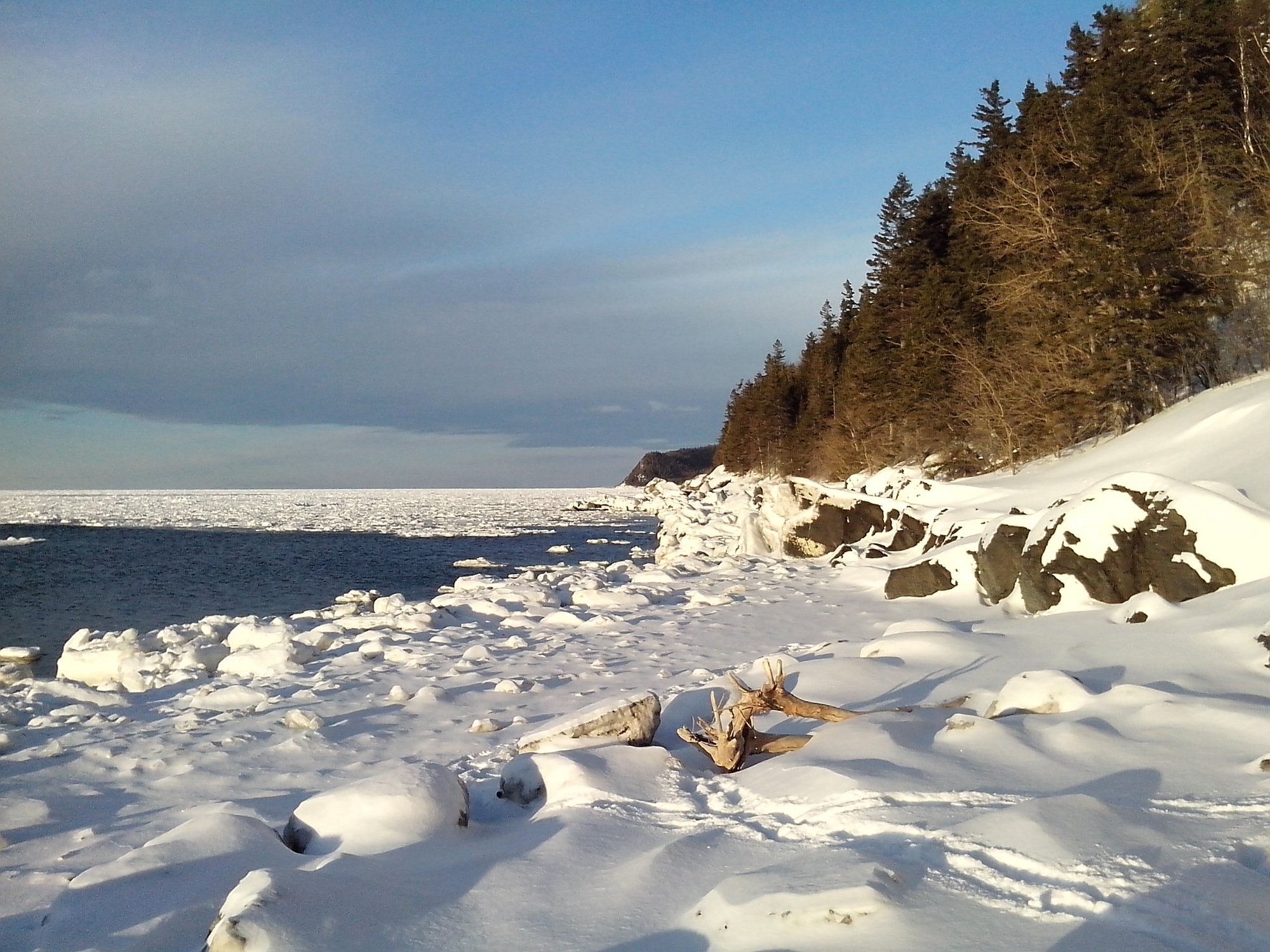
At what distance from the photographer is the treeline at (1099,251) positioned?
16578 mm

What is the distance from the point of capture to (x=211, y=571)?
2972 cm

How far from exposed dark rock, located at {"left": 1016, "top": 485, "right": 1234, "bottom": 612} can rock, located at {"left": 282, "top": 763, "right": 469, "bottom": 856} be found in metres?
7.26

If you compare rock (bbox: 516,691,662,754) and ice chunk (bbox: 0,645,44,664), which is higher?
rock (bbox: 516,691,662,754)

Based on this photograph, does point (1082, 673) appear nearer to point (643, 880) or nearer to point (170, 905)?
point (643, 880)

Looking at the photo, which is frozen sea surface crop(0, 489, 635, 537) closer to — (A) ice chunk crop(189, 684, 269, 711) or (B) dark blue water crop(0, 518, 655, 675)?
(B) dark blue water crop(0, 518, 655, 675)

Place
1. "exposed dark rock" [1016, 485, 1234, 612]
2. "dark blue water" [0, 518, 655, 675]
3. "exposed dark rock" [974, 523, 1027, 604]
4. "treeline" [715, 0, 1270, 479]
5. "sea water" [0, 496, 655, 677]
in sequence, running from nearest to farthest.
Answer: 1. "exposed dark rock" [1016, 485, 1234, 612]
2. "exposed dark rock" [974, 523, 1027, 604]
3. "treeline" [715, 0, 1270, 479]
4. "dark blue water" [0, 518, 655, 675]
5. "sea water" [0, 496, 655, 677]

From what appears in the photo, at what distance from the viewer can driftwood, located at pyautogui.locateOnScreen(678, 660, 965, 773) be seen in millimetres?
5426

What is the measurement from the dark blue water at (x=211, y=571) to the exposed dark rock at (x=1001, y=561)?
14380 mm

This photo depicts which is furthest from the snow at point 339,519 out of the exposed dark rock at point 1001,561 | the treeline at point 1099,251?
the exposed dark rock at point 1001,561

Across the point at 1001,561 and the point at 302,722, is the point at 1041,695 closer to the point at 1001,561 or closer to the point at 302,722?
the point at 1001,561

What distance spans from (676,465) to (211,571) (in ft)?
330

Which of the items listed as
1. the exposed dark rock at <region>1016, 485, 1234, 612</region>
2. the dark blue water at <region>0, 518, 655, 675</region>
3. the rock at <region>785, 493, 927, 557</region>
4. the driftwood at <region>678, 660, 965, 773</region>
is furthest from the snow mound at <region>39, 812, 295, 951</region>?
the rock at <region>785, 493, 927, 557</region>

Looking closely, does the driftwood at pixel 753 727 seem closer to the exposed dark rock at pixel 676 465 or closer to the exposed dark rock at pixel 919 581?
the exposed dark rock at pixel 919 581

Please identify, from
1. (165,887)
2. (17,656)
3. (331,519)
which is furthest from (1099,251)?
(331,519)
